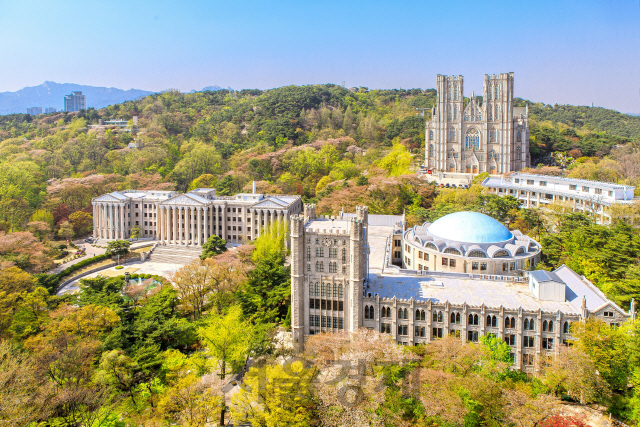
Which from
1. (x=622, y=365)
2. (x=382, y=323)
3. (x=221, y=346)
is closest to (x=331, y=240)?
(x=382, y=323)

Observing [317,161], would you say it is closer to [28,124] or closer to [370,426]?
[370,426]

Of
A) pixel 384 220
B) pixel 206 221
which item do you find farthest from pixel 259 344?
pixel 206 221

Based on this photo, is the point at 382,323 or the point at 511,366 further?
the point at 382,323

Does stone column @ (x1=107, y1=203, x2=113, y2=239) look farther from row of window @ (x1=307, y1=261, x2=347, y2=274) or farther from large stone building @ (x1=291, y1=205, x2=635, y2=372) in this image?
row of window @ (x1=307, y1=261, x2=347, y2=274)

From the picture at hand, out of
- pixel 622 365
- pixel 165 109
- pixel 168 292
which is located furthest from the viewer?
pixel 165 109

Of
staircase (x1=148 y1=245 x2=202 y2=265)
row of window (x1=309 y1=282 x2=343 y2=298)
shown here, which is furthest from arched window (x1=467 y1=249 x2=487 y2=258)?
staircase (x1=148 y1=245 x2=202 y2=265)

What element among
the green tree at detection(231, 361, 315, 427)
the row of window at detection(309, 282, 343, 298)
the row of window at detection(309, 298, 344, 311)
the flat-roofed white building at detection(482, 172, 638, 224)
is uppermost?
the flat-roofed white building at detection(482, 172, 638, 224)

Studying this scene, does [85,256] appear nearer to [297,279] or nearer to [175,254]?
[175,254]
